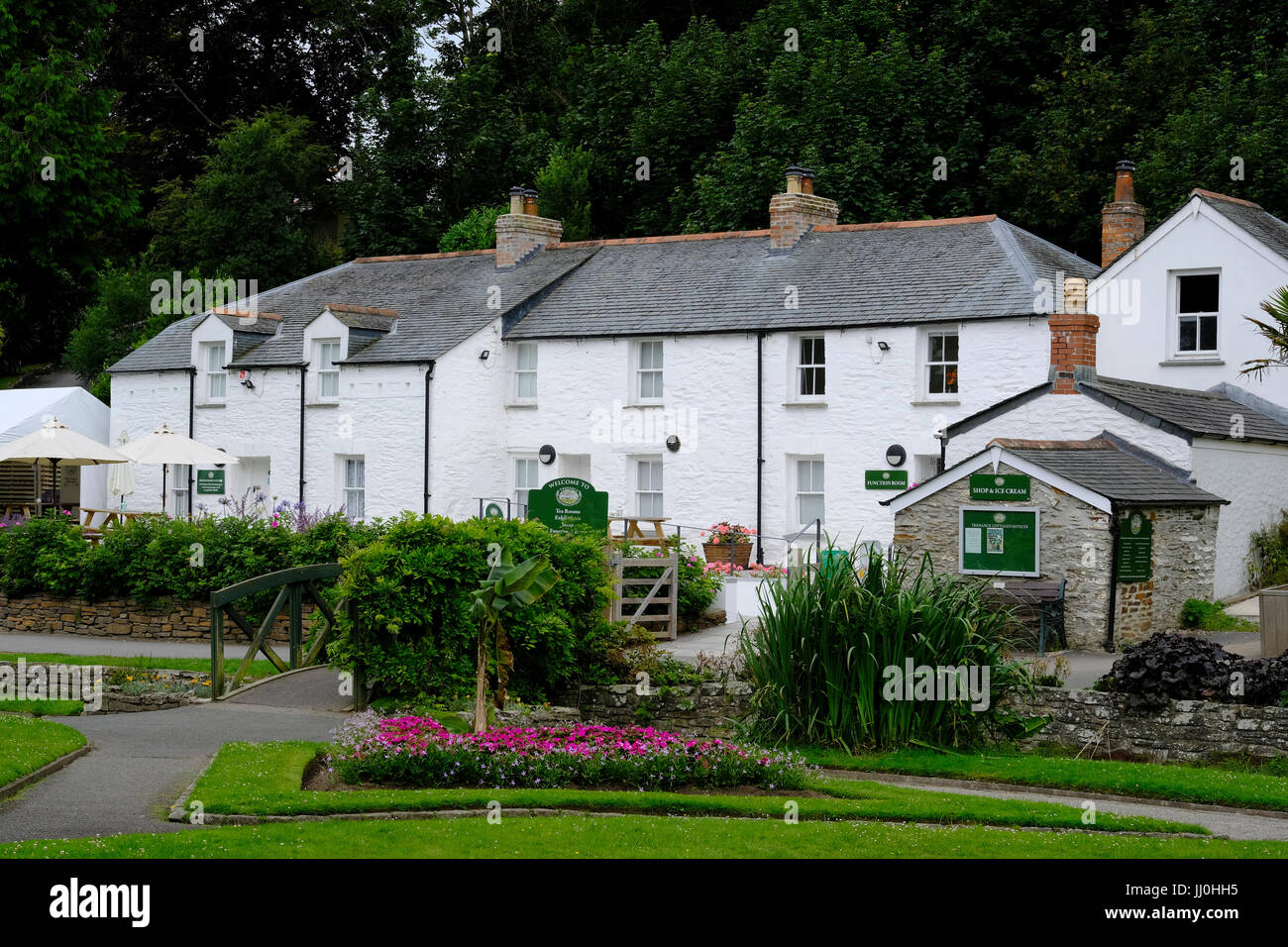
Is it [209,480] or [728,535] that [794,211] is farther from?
[209,480]

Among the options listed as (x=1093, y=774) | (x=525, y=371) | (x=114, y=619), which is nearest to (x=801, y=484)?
(x=525, y=371)

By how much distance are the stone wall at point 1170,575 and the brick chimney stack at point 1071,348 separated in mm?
2856

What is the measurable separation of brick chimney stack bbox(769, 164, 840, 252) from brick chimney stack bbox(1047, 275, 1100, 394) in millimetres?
10243

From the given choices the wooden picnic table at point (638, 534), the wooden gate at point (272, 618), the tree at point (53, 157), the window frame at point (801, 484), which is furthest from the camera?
the tree at point (53, 157)

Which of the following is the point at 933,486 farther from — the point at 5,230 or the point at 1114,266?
the point at 5,230

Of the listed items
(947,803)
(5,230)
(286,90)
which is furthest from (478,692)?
(286,90)

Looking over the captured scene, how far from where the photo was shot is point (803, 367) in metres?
31.4

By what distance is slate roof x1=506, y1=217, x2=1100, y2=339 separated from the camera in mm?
30044

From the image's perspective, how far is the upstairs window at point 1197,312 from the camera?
1170 inches

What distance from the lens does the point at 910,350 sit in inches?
1172

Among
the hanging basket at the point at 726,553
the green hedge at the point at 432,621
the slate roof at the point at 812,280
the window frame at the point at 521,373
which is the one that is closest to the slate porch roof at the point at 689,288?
the slate roof at the point at 812,280

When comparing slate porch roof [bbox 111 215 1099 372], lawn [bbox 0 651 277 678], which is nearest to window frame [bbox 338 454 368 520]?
slate porch roof [bbox 111 215 1099 372]

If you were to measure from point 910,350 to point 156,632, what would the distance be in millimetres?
14905

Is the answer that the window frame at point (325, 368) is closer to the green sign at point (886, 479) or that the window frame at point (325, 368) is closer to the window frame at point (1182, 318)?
the green sign at point (886, 479)
